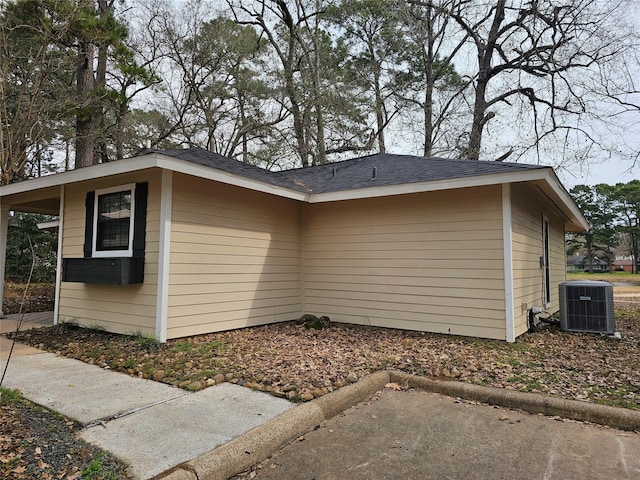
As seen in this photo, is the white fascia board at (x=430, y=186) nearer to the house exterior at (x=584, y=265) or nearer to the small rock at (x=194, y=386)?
the small rock at (x=194, y=386)

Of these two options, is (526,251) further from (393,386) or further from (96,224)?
(96,224)

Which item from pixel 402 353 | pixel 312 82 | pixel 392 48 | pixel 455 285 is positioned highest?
pixel 392 48

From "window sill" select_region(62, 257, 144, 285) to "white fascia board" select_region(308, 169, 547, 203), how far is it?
3.03 metres

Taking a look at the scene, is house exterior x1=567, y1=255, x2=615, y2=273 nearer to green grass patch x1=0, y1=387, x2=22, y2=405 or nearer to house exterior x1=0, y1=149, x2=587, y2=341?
house exterior x1=0, y1=149, x2=587, y2=341

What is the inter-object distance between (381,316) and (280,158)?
11827mm

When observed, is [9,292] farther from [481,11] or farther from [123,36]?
[481,11]

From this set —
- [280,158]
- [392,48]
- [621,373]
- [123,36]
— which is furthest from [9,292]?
[392,48]

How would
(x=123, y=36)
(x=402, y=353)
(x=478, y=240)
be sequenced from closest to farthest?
(x=402, y=353) < (x=478, y=240) < (x=123, y=36)

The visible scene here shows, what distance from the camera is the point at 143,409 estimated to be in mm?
2928

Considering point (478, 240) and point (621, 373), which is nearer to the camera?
point (621, 373)

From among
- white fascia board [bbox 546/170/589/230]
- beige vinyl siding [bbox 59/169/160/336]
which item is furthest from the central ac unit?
beige vinyl siding [bbox 59/169/160/336]

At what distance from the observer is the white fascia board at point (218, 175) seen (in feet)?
15.6

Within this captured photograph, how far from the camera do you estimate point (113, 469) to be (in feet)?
6.65

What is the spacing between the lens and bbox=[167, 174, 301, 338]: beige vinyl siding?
5.33 meters
